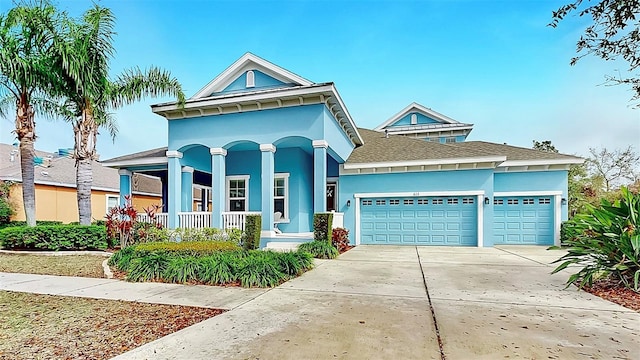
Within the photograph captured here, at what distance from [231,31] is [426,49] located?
694 cm

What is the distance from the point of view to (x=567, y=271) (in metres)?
7.63

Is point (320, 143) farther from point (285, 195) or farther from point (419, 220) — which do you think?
point (419, 220)

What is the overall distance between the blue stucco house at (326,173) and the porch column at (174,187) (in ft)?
0.12

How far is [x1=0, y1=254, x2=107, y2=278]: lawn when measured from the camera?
25.5ft

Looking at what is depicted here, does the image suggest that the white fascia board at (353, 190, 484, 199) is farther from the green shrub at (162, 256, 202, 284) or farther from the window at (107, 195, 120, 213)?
the window at (107, 195, 120, 213)

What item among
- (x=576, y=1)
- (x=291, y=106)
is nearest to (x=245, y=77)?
(x=291, y=106)

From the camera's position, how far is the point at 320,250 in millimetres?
9781

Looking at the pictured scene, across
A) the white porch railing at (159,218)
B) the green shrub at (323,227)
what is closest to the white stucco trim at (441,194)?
the green shrub at (323,227)

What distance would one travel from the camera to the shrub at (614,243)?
557 cm

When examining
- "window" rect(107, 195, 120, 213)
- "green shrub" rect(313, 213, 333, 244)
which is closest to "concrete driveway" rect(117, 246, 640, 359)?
"green shrub" rect(313, 213, 333, 244)

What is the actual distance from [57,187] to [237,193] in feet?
36.8

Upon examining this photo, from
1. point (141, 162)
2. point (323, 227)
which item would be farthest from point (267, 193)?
point (141, 162)

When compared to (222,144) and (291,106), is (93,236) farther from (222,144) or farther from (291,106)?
(291,106)

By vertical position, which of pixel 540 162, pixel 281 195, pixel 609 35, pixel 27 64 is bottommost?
pixel 281 195
